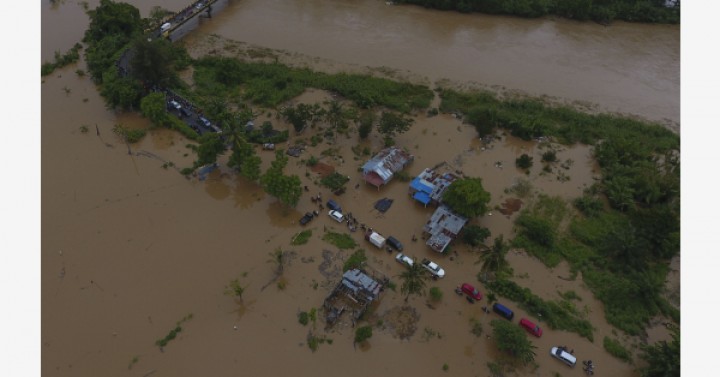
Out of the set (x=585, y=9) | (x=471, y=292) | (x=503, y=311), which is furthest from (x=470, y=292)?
(x=585, y=9)

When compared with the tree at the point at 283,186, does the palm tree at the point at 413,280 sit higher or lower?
lower

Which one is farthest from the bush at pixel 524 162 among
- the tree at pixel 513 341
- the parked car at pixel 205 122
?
the parked car at pixel 205 122

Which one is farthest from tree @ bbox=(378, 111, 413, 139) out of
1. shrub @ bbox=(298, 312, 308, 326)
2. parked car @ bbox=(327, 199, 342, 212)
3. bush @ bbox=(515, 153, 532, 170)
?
shrub @ bbox=(298, 312, 308, 326)

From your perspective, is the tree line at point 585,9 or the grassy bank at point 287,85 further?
the tree line at point 585,9

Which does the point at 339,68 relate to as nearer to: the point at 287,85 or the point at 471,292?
the point at 287,85

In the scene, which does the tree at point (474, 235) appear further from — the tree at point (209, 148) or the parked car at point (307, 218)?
the tree at point (209, 148)

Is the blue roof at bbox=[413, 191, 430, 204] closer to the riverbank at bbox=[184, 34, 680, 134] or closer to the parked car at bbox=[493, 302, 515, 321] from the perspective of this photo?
the parked car at bbox=[493, 302, 515, 321]

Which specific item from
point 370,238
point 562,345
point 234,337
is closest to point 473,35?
point 370,238
